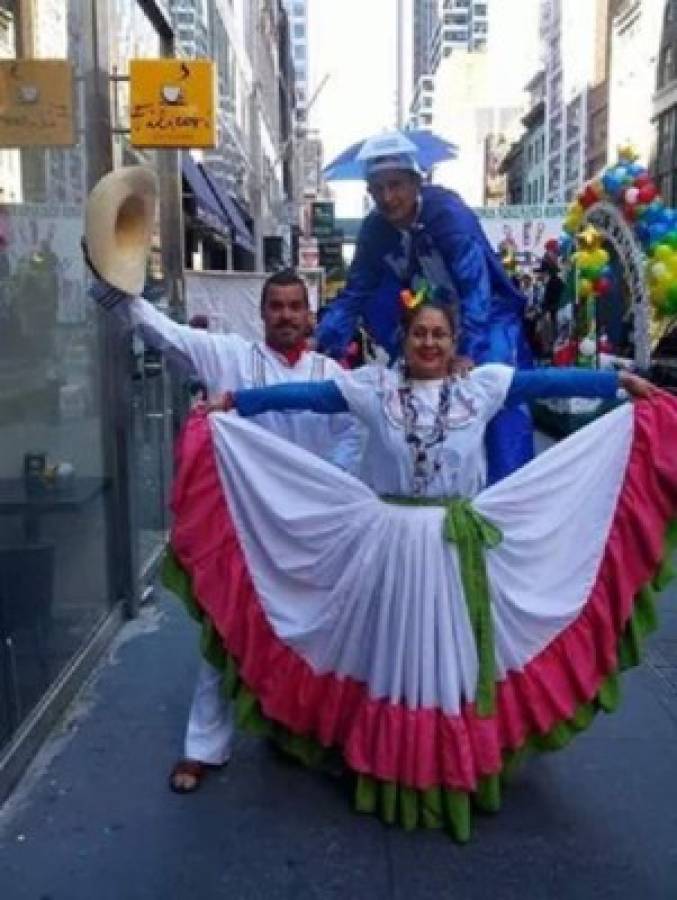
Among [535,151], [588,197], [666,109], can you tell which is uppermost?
[535,151]

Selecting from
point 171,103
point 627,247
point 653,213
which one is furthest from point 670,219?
point 171,103

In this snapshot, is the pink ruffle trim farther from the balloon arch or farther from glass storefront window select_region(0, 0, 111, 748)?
the balloon arch

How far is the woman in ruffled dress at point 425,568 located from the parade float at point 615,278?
4.96 m

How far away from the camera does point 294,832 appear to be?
339cm

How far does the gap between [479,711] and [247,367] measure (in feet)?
4.68

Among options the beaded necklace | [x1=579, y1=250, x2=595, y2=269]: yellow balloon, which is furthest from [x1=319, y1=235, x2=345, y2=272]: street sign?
the beaded necklace

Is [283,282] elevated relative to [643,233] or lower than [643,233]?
lower

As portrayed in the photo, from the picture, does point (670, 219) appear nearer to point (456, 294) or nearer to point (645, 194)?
point (645, 194)

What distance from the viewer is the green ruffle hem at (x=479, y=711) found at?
3.22m

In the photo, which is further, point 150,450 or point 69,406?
point 150,450

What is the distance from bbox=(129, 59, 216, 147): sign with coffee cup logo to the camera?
19.0 ft

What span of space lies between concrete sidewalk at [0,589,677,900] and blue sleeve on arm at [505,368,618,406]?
4.40 feet

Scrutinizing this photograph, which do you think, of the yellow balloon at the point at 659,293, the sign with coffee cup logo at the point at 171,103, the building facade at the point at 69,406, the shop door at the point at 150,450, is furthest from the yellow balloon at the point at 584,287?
the sign with coffee cup logo at the point at 171,103

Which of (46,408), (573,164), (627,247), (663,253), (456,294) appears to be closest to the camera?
(456,294)
